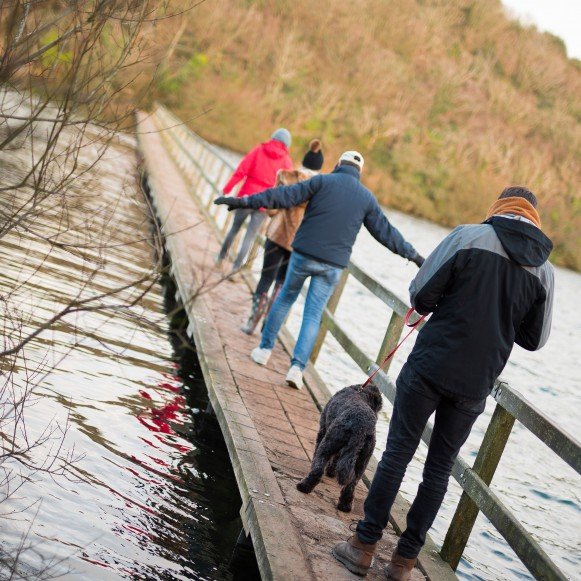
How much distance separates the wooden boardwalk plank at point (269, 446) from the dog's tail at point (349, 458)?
24 cm

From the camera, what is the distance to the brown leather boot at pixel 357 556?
15.3 feet

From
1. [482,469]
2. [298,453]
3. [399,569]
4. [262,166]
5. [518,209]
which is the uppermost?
[518,209]

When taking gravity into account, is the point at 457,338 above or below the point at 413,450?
above

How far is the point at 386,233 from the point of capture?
715 centimetres

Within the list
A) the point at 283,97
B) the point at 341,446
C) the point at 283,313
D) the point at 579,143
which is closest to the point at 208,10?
the point at 283,97

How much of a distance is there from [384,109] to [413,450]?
54793 mm

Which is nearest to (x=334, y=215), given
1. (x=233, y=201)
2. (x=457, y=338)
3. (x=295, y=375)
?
(x=233, y=201)

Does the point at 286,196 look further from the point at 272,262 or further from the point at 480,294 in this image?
the point at 480,294

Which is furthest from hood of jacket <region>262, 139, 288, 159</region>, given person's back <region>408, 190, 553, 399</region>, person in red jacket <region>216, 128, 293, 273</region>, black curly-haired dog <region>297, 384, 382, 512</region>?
person's back <region>408, 190, 553, 399</region>

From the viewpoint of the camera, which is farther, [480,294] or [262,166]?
[262,166]

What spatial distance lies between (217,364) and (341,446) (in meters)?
2.59

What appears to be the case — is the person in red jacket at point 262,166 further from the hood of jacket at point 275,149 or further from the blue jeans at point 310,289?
the blue jeans at point 310,289

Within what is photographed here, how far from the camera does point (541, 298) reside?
453 centimetres

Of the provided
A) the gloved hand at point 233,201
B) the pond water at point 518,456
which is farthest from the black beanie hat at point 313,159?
the pond water at point 518,456
